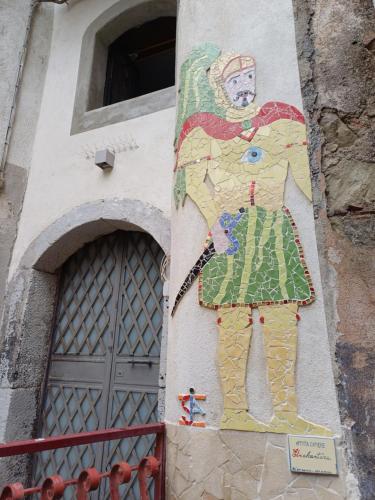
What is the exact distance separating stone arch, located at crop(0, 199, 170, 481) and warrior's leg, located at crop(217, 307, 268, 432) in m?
1.13

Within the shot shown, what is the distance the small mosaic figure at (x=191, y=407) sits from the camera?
200 cm

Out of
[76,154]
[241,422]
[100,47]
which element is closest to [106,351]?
[241,422]

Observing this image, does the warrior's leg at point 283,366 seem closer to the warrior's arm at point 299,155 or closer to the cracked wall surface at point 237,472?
the cracked wall surface at point 237,472

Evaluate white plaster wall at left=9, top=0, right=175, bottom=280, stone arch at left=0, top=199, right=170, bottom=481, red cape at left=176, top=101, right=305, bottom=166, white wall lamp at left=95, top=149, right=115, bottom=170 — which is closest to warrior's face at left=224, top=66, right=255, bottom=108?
red cape at left=176, top=101, right=305, bottom=166

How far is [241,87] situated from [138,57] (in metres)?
3.01

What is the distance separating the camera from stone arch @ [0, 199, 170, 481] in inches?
127

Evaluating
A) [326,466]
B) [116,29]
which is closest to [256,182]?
[326,466]

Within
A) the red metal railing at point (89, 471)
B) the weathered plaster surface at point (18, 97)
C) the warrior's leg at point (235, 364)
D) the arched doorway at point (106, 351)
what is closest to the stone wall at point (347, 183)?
the warrior's leg at point (235, 364)

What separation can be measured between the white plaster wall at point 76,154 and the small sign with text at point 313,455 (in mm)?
1900

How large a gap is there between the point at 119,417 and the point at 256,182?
2.07 metres

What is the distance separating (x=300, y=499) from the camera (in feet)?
5.57

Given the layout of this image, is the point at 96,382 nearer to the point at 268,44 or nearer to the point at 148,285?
the point at 148,285

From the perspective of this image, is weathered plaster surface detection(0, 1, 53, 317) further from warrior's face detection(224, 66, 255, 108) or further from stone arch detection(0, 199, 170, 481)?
warrior's face detection(224, 66, 255, 108)

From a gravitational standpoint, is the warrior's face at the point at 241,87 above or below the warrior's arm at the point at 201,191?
above
